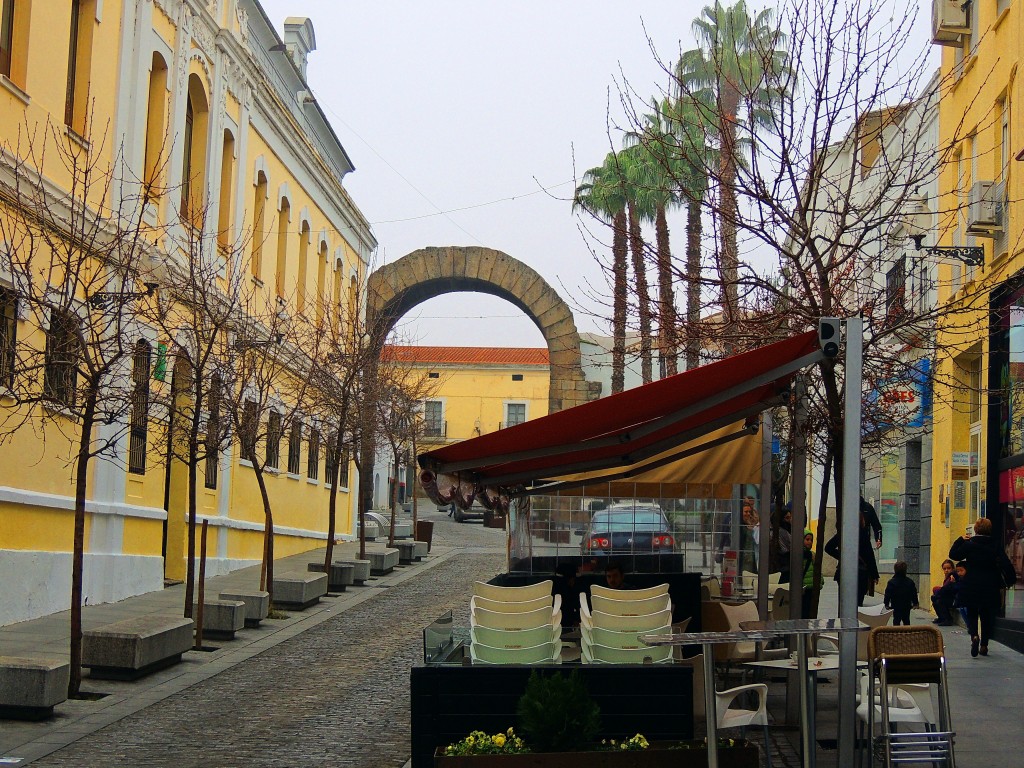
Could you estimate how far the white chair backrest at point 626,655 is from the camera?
8.97 m

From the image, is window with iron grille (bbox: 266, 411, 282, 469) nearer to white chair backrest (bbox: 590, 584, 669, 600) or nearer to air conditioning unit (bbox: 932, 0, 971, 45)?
white chair backrest (bbox: 590, 584, 669, 600)

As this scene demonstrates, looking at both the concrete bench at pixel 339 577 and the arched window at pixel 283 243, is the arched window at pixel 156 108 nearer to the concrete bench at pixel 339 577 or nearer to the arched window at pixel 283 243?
the concrete bench at pixel 339 577

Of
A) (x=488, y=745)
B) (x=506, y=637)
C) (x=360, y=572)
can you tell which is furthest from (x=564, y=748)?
(x=360, y=572)

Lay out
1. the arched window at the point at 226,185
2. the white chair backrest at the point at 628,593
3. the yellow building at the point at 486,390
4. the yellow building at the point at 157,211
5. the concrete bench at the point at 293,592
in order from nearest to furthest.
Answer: the white chair backrest at the point at 628,593, the yellow building at the point at 157,211, the concrete bench at the point at 293,592, the arched window at the point at 226,185, the yellow building at the point at 486,390

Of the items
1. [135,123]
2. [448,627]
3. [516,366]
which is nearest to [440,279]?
[135,123]

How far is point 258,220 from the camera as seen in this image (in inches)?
1091

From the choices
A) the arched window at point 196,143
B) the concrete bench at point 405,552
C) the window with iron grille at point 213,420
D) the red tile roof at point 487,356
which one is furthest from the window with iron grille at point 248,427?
the red tile roof at point 487,356

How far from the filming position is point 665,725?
8562 mm

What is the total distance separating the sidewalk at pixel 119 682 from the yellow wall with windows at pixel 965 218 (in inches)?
368

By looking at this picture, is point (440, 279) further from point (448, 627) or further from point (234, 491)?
point (448, 627)

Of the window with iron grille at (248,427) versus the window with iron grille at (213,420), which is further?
the window with iron grille at (248,427)

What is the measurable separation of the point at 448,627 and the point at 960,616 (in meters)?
13.2

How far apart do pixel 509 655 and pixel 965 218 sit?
42.6 feet

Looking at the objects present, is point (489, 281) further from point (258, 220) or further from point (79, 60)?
point (79, 60)
